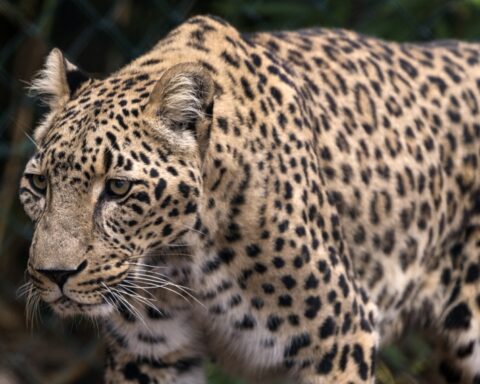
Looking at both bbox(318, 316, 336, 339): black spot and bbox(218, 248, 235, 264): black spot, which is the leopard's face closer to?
bbox(218, 248, 235, 264): black spot

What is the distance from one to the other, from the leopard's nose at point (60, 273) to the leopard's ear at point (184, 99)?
0.53 m

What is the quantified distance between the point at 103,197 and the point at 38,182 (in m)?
0.27

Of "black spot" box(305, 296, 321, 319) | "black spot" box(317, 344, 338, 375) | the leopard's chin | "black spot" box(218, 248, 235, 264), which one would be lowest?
"black spot" box(317, 344, 338, 375)

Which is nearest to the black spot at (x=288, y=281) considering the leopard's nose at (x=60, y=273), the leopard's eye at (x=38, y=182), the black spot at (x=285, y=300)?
the black spot at (x=285, y=300)

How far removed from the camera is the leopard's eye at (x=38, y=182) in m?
3.89

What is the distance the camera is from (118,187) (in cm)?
379

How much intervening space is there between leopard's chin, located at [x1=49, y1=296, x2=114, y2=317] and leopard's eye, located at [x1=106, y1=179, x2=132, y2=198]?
1.24 ft

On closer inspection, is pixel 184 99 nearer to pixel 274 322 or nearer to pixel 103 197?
pixel 103 197

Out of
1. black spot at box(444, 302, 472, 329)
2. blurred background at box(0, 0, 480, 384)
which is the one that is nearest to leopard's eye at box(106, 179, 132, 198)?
black spot at box(444, 302, 472, 329)

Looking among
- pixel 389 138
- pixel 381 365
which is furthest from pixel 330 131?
pixel 381 365

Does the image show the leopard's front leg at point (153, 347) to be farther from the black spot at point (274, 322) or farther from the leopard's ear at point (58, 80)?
the leopard's ear at point (58, 80)

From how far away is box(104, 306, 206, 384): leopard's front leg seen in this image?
14.4 feet

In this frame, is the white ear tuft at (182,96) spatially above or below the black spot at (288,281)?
above

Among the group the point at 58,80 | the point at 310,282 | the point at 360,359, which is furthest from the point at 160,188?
the point at 360,359
